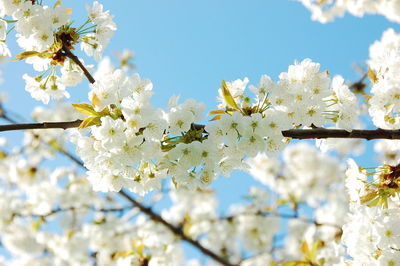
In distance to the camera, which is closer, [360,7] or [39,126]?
[39,126]

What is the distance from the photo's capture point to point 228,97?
1.69 metres

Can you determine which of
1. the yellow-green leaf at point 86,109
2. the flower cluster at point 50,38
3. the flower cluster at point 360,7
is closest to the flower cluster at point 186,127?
the yellow-green leaf at point 86,109

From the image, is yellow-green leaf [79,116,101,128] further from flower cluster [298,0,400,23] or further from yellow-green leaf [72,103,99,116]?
flower cluster [298,0,400,23]

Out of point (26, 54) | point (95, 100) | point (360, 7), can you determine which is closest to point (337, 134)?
point (95, 100)

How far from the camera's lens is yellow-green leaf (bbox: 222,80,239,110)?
66.3 inches

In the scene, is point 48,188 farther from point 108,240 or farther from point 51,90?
point 51,90

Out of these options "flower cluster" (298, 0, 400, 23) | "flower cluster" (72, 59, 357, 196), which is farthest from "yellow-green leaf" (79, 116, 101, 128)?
"flower cluster" (298, 0, 400, 23)

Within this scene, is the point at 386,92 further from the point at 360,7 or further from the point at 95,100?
the point at 360,7

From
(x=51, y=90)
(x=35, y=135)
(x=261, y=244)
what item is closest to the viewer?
(x=51, y=90)

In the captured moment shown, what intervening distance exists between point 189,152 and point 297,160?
8958mm

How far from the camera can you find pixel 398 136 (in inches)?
67.0

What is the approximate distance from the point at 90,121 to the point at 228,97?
2.02 ft

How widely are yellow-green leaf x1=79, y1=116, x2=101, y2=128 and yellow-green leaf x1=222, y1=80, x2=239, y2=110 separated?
57cm

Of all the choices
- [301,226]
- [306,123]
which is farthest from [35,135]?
[301,226]
